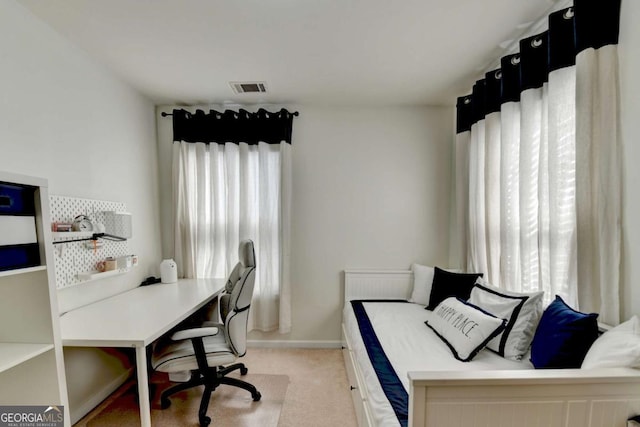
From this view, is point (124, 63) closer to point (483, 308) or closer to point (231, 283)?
point (231, 283)

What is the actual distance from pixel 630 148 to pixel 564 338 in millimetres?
900

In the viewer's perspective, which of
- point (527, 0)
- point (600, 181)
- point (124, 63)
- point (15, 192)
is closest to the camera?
point (15, 192)

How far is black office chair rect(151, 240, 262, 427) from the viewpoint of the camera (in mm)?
1686

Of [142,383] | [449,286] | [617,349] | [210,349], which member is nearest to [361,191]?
[449,286]

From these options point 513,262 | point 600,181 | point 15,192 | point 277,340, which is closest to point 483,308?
point 513,262

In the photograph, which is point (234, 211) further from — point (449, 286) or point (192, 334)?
point (449, 286)

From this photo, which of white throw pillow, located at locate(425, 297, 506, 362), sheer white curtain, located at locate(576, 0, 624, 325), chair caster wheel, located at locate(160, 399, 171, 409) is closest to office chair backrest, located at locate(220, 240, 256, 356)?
chair caster wheel, located at locate(160, 399, 171, 409)

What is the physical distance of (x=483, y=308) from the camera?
1734 millimetres

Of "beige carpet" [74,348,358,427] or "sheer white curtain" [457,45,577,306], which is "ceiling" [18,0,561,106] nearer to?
"sheer white curtain" [457,45,577,306]

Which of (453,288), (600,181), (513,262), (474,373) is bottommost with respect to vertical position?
(453,288)

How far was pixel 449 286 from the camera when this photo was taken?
7.34 feet

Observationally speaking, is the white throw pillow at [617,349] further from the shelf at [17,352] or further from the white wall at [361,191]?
the shelf at [17,352]

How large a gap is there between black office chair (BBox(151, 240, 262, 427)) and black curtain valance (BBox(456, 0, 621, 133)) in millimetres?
2115

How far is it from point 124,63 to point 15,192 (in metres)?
1.43
